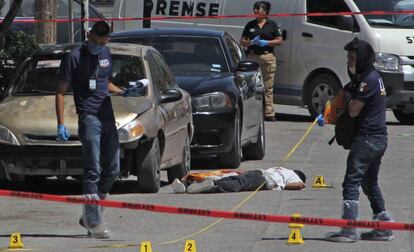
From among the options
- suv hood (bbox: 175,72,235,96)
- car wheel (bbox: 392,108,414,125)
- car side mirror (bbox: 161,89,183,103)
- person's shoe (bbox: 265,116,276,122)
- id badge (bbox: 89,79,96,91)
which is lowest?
person's shoe (bbox: 265,116,276,122)

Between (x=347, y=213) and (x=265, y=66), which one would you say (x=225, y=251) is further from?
(x=265, y=66)

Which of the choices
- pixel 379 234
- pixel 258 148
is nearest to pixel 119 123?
pixel 379 234

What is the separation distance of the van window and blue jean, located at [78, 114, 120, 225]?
425 inches

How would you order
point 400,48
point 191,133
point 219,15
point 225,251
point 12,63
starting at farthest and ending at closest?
point 219,15 → point 400,48 → point 12,63 → point 191,133 → point 225,251

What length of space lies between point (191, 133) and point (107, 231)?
3.75 metres

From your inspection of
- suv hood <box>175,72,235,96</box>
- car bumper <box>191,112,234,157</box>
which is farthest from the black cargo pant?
suv hood <box>175,72,235,96</box>

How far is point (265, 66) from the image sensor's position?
20.2 meters

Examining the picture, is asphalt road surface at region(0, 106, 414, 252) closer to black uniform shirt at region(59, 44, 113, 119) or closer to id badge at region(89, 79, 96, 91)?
black uniform shirt at region(59, 44, 113, 119)

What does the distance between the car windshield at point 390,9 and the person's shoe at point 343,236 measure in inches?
422

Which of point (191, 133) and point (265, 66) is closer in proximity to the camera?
point (191, 133)

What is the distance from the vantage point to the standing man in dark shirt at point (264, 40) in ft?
65.7

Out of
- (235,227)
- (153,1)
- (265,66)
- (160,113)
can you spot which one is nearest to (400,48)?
(265,66)

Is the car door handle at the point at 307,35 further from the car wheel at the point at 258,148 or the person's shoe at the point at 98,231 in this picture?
the person's shoe at the point at 98,231

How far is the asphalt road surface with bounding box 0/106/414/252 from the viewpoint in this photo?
9680 millimetres
